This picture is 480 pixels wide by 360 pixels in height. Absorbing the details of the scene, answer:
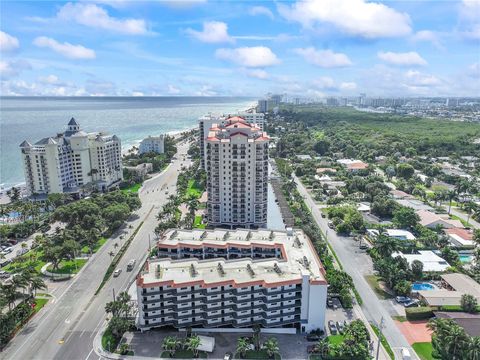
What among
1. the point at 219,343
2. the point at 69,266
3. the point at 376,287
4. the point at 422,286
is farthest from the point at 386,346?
the point at 69,266

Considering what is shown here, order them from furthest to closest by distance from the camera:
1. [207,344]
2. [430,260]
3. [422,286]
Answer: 1. [430,260]
2. [422,286]
3. [207,344]

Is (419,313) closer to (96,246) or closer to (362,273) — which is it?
(362,273)

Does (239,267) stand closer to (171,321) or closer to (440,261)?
(171,321)

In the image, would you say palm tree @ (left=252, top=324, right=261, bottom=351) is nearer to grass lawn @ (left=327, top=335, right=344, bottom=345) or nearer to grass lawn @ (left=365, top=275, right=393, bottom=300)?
grass lawn @ (left=327, top=335, right=344, bottom=345)

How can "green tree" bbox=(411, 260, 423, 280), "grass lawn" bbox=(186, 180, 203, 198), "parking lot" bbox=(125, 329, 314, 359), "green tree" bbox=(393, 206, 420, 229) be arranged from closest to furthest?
"parking lot" bbox=(125, 329, 314, 359)
"green tree" bbox=(411, 260, 423, 280)
"green tree" bbox=(393, 206, 420, 229)
"grass lawn" bbox=(186, 180, 203, 198)

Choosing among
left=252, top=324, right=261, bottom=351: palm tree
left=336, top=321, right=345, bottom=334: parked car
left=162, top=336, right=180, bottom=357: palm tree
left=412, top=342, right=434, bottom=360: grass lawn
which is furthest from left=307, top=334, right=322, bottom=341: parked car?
left=162, top=336, right=180, bottom=357: palm tree

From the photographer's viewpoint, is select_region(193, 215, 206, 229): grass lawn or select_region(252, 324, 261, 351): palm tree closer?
select_region(252, 324, 261, 351): palm tree

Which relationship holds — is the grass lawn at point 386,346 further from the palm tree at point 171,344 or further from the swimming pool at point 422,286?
the palm tree at point 171,344
